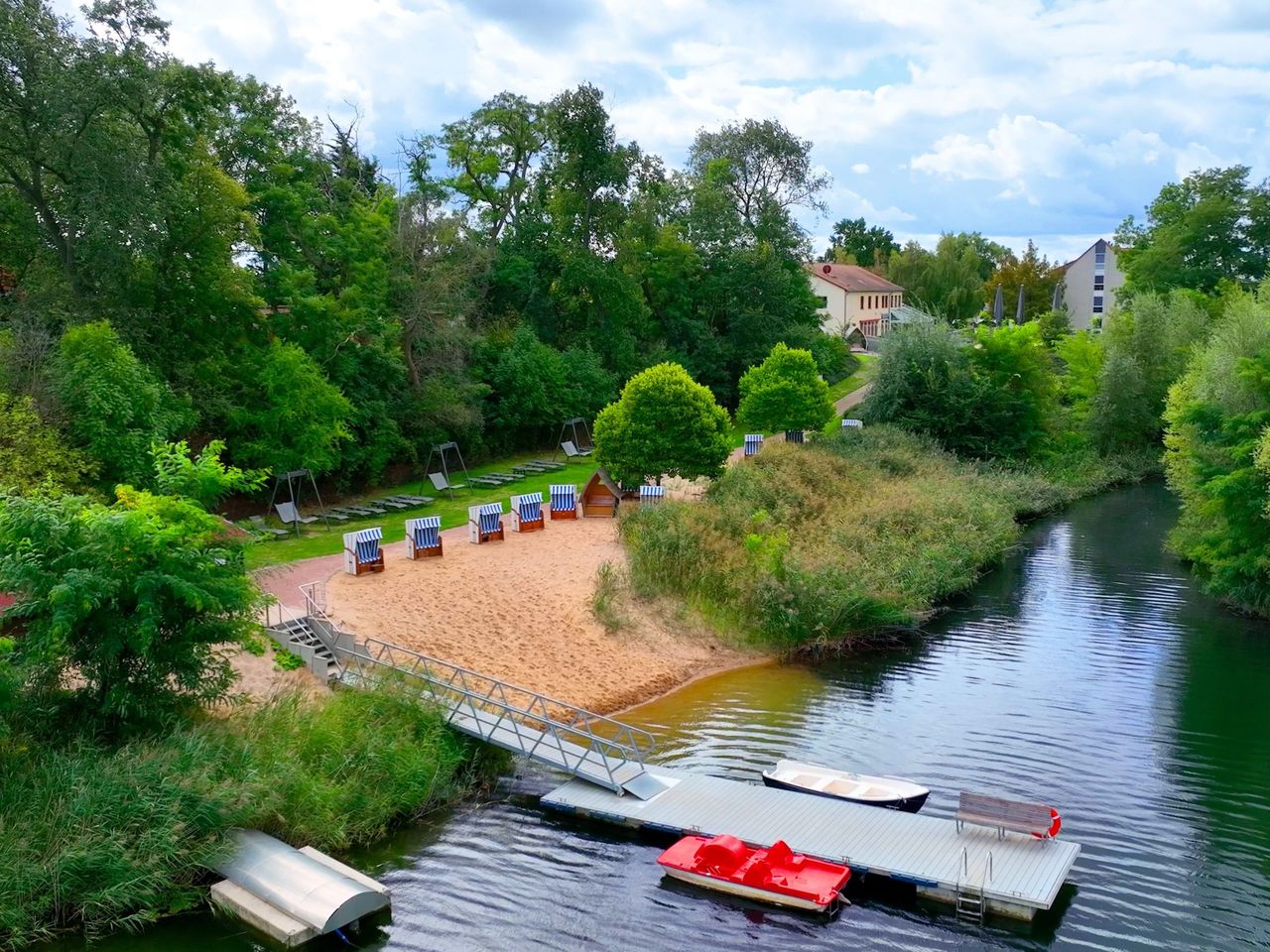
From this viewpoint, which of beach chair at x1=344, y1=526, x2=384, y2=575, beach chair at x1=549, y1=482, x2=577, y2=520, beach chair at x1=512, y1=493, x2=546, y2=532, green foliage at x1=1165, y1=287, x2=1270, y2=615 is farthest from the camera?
beach chair at x1=549, y1=482, x2=577, y2=520

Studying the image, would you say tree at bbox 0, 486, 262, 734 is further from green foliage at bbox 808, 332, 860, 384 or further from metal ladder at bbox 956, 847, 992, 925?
green foliage at bbox 808, 332, 860, 384

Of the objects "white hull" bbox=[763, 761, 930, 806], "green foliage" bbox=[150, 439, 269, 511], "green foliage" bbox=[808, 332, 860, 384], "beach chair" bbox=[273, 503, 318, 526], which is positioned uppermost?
"green foliage" bbox=[808, 332, 860, 384]

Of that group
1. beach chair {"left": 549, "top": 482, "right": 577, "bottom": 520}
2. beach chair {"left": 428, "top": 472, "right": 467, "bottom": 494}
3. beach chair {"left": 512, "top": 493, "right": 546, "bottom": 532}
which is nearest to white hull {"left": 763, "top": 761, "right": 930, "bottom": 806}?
beach chair {"left": 512, "top": 493, "right": 546, "bottom": 532}

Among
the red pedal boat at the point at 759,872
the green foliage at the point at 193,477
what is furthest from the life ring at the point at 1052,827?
the green foliage at the point at 193,477

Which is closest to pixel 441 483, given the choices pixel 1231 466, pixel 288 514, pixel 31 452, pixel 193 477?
pixel 288 514

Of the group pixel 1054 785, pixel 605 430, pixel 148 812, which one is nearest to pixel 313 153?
pixel 605 430

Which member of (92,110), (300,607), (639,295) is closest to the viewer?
(300,607)

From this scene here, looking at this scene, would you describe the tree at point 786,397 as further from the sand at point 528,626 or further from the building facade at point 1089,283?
the building facade at point 1089,283

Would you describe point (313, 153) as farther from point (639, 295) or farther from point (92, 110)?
point (639, 295)
